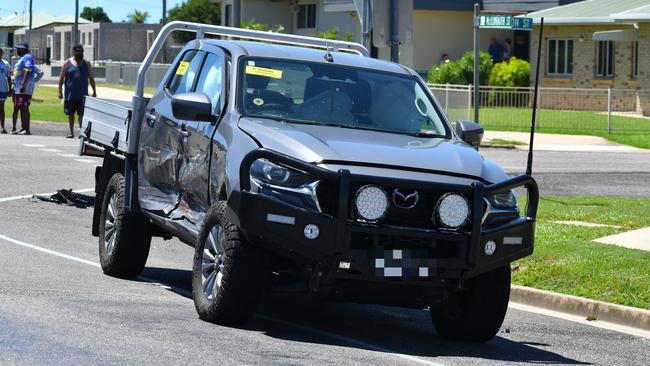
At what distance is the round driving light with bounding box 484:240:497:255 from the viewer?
910cm

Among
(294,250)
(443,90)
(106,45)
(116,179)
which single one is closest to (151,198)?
(116,179)

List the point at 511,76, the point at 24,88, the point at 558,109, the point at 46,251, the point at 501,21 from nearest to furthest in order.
Result: 1. the point at 46,251
2. the point at 501,21
3. the point at 24,88
4. the point at 558,109
5. the point at 511,76

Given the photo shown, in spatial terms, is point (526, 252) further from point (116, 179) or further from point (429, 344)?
point (116, 179)

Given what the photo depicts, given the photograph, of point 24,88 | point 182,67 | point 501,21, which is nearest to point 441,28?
point 24,88

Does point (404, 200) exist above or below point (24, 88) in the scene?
below

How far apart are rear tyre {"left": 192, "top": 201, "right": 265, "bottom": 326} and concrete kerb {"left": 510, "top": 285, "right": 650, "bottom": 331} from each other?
3.38m

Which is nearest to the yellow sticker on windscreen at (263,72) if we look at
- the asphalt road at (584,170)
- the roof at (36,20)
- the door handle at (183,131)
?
the door handle at (183,131)

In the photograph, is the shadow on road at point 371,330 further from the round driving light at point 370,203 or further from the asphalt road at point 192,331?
the round driving light at point 370,203

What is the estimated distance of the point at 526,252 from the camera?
9.45m

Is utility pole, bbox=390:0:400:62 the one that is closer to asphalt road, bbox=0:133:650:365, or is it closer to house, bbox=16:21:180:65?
asphalt road, bbox=0:133:650:365

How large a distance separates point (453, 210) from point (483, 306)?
0.90 meters

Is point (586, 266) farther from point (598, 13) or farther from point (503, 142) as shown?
point (598, 13)

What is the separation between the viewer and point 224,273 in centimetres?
914

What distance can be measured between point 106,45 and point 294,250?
4041 inches
